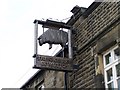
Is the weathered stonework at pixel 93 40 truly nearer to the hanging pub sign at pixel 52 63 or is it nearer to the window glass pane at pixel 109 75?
the window glass pane at pixel 109 75

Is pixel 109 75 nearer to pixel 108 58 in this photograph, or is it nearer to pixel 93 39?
pixel 108 58

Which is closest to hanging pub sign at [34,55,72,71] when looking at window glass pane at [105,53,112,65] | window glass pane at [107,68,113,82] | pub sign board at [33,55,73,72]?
pub sign board at [33,55,73,72]

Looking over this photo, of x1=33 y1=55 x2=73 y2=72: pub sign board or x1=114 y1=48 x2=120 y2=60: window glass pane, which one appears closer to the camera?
x1=114 y1=48 x2=120 y2=60: window glass pane

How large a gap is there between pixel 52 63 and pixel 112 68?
2284 millimetres

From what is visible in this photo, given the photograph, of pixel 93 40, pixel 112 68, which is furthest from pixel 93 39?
pixel 112 68

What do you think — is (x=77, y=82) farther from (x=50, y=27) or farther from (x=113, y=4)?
(x=113, y=4)

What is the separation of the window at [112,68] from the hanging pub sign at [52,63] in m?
1.64

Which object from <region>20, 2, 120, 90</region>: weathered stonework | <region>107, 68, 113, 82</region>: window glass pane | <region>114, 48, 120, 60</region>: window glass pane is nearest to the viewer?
<region>114, 48, 120, 60</region>: window glass pane

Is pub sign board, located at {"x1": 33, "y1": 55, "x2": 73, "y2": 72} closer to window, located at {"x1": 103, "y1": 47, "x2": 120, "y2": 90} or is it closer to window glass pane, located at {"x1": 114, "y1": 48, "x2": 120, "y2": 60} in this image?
window, located at {"x1": 103, "y1": 47, "x2": 120, "y2": 90}

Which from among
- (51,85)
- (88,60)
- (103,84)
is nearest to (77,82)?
(88,60)

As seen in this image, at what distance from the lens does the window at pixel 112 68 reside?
876cm

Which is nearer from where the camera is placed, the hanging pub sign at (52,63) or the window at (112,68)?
the window at (112,68)

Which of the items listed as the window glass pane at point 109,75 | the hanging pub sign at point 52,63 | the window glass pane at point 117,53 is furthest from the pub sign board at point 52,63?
the window glass pane at point 117,53

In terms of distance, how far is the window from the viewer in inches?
345
